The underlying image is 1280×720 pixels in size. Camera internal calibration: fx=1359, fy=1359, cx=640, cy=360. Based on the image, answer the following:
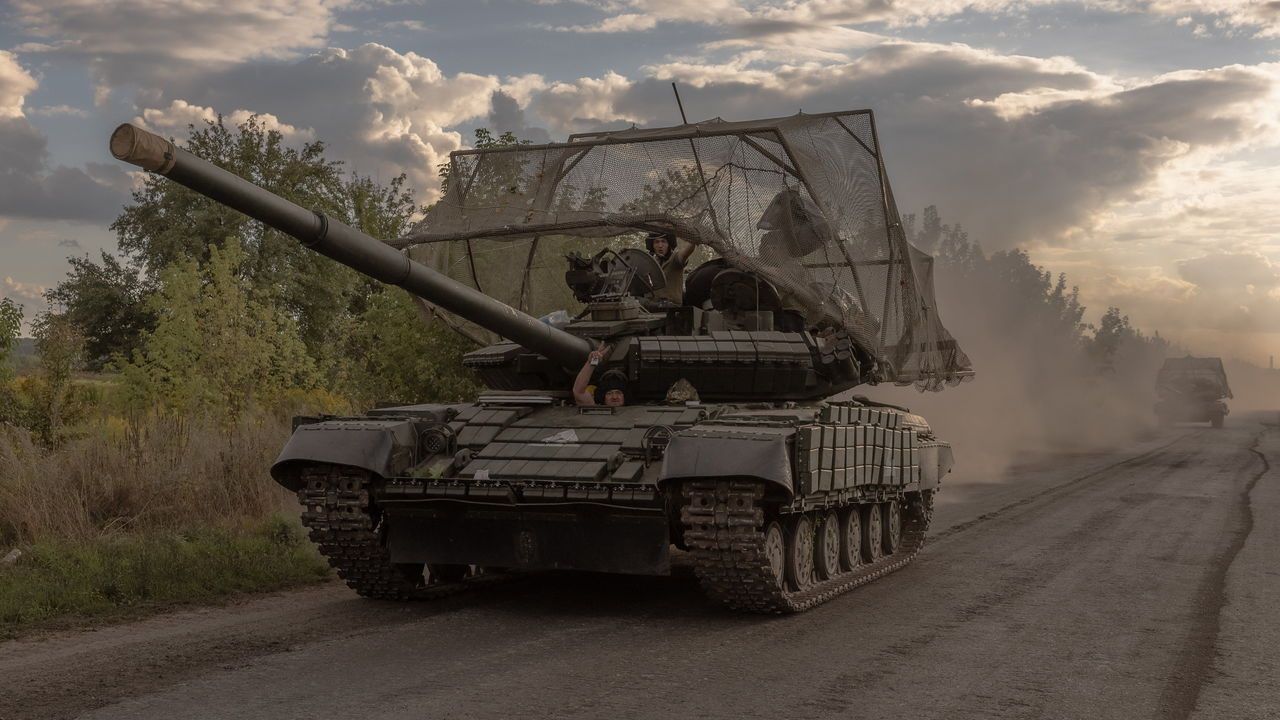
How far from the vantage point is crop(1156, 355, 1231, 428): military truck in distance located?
52281mm

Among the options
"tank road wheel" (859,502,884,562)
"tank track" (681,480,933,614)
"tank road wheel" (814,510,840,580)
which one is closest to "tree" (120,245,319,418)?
"tank road wheel" (859,502,884,562)

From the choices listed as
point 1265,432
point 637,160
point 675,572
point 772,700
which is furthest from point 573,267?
point 1265,432

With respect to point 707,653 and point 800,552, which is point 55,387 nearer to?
point 800,552

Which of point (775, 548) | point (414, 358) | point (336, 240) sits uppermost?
point (336, 240)

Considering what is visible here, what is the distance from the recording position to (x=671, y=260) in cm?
1264

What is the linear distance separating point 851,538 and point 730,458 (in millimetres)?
3749

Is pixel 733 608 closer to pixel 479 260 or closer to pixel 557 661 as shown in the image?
pixel 557 661

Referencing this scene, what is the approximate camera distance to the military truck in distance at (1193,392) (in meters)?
52.3

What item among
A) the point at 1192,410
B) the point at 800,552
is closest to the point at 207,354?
the point at 800,552

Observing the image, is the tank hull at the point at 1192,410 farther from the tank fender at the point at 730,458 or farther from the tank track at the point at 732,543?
the tank fender at the point at 730,458

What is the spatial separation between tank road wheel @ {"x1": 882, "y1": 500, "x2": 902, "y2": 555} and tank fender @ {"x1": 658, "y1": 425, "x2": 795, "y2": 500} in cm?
474

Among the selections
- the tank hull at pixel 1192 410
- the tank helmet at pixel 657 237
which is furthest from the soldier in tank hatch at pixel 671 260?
the tank hull at pixel 1192 410

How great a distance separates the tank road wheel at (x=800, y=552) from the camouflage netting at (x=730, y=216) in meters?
2.11

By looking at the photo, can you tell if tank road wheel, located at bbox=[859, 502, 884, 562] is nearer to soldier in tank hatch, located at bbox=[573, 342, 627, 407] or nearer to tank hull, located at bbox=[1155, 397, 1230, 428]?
soldier in tank hatch, located at bbox=[573, 342, 627, 407]
